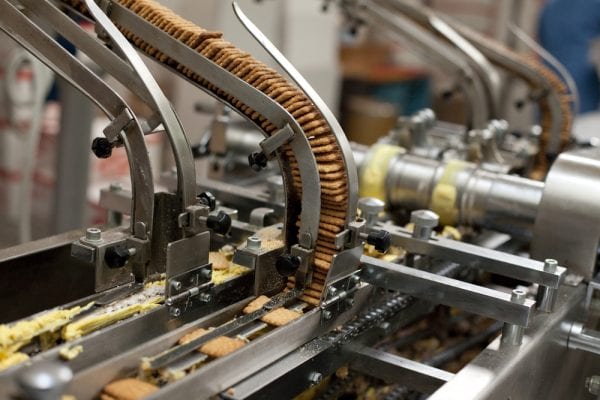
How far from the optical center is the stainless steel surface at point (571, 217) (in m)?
1.10

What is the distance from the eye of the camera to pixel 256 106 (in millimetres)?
939

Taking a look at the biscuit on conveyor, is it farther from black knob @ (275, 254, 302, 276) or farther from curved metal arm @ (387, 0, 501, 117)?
curved metal arm @ (387, 0, 501, 117)

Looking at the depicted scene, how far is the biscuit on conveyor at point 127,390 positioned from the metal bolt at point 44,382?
8 centimetres

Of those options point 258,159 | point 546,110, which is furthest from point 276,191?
point 546,110

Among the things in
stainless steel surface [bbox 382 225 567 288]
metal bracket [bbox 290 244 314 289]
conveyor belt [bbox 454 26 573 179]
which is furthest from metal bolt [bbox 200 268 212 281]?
conveyor belt [bbox 454 26 573 179]

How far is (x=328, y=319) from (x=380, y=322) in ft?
0.45

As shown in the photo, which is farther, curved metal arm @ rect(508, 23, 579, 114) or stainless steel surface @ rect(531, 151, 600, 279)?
curved metal arm @ rect(508, 23, 579, 114)

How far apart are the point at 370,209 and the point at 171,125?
1.14 feet

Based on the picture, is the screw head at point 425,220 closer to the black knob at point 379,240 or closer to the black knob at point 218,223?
the black knob at point 379,240

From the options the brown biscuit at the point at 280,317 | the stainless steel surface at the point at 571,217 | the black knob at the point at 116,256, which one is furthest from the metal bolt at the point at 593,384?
the black knob at the point at 116,256

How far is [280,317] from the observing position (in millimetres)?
878

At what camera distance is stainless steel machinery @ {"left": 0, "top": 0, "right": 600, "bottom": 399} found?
0.79m

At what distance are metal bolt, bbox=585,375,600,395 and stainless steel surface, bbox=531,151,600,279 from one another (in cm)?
15

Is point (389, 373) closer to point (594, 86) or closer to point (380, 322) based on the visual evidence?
point (380, 322)
